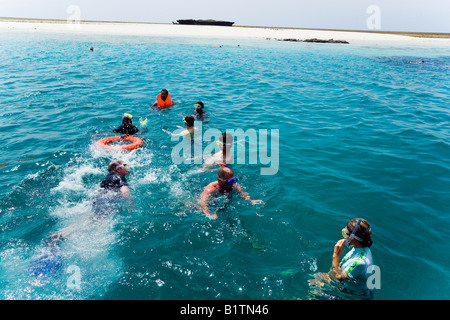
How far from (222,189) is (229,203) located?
0.39 meters

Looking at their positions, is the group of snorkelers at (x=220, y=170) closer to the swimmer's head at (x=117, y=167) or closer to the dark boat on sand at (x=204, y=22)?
the swimmer's head at (x=117, y=167)

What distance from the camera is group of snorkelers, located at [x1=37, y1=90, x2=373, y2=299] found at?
12.5 ft

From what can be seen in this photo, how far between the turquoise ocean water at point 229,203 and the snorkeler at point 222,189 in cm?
22

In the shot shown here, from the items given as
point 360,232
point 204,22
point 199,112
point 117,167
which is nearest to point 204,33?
point 204,22

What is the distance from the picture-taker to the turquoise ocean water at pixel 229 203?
14.3ft

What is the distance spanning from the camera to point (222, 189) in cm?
604

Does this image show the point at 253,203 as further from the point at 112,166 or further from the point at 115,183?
the point at 112,166

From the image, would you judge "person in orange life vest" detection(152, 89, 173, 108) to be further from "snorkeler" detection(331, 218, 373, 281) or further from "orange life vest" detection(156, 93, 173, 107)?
"snorkeler" detection(331, 218, 373, 281)

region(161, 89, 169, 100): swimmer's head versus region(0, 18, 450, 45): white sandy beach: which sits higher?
region(0, 18, 450, 45): white sandy beach

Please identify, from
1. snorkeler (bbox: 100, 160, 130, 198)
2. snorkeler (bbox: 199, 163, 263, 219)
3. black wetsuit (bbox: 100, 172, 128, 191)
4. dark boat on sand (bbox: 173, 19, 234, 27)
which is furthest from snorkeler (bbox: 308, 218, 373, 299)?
dark boat on sand (bbox: 173, 19, 234, 27)

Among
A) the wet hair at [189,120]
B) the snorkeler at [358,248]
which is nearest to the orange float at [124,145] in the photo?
the wet hair at [189,120]

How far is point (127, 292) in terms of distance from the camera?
4062 millimetres
